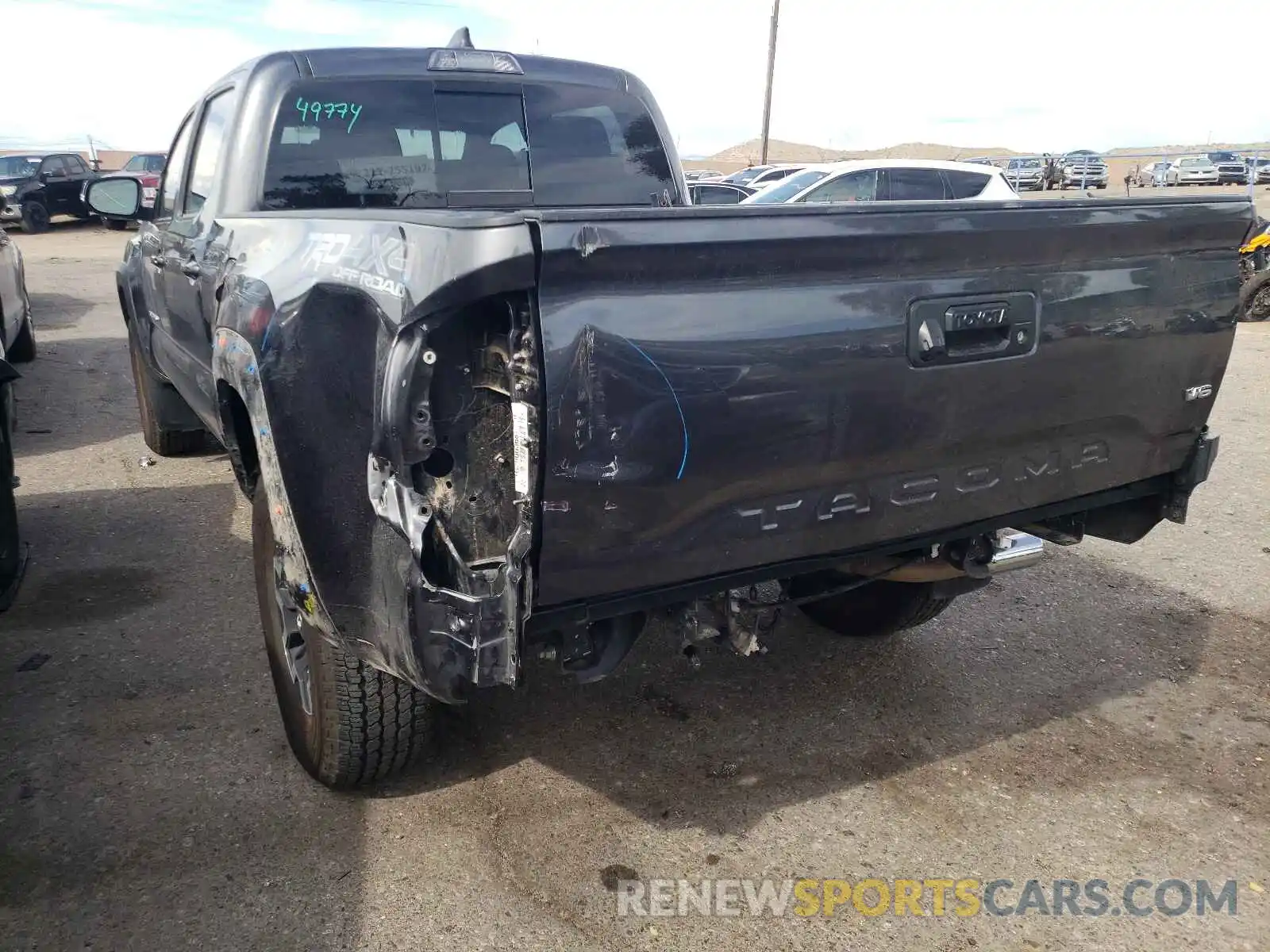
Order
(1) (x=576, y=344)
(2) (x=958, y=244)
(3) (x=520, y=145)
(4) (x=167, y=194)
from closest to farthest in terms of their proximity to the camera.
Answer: (1) (x=576, y=344)
(2) (x=958, y=244)
(3) (x=520, y=145)
(4) (x=167, y=194)

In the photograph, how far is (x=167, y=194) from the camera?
464cm

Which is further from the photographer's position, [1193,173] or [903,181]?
[1193,173]

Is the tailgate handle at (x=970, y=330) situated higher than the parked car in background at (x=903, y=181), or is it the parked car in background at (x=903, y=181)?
the tailgate handle at (x=970, y=330)

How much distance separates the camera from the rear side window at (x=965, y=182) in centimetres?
1198

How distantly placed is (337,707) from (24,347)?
25.0ft

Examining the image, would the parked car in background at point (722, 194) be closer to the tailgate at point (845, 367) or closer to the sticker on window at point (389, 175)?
the sticker on window at point (389, 175)

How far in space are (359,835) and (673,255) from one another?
5.82ft

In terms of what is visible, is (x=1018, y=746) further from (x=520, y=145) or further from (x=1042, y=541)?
(x=520, y=145)

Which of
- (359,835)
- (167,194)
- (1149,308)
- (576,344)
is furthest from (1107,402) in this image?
(167,194)

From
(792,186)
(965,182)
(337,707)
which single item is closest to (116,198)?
(337,707)

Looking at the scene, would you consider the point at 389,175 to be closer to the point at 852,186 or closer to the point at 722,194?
the point at 722,194

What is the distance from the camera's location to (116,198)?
15.7 ft

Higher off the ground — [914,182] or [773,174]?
[914,182]

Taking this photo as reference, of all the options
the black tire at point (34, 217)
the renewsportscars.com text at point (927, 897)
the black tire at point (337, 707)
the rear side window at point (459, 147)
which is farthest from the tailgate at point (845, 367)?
the black tire at point (34, 217)
